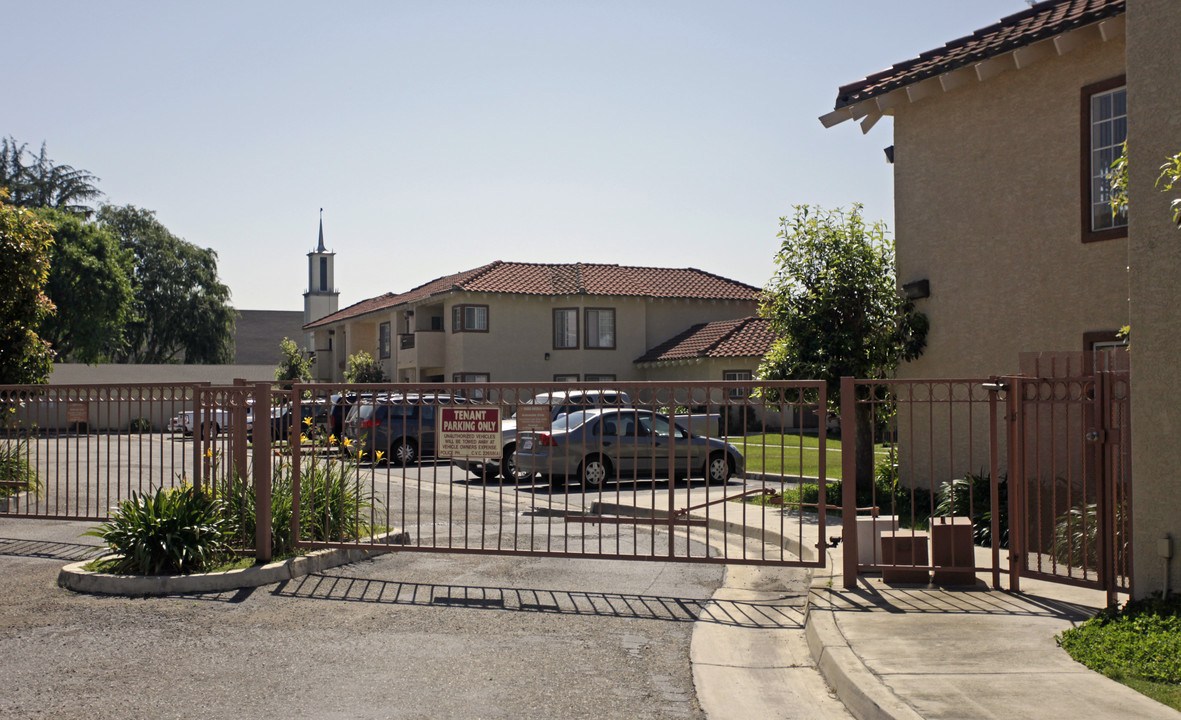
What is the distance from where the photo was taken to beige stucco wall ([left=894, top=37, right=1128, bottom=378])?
40.1 ft

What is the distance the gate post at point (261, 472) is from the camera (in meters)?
9.45

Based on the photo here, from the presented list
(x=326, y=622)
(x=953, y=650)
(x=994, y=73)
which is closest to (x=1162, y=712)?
(x=953, y=650)

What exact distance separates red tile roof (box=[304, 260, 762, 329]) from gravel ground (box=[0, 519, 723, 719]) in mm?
30411

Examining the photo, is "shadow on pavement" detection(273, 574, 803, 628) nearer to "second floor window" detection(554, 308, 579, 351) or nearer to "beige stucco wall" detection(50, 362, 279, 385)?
"second floor window" detection(554, 308, 579, 351)

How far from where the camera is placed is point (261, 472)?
962cm

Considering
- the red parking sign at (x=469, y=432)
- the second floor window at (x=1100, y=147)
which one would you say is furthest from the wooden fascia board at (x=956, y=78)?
the red parking sign at (x=469, y=432)

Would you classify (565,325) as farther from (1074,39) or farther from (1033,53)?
(1074,39)

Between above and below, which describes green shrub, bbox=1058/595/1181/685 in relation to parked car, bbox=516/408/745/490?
below

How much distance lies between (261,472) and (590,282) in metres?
33.0

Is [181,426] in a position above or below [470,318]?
below

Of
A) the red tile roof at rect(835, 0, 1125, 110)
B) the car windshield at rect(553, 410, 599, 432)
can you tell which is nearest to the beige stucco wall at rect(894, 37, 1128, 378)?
the red tile roof at rect(835, 0, 1125, 110)

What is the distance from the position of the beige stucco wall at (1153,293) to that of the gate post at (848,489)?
219 cm

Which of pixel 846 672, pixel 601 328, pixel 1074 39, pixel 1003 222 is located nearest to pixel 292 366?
pixel 601 328

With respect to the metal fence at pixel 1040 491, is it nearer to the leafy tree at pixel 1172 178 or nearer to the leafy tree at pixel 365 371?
the leafy tree at pixel 1172 178
